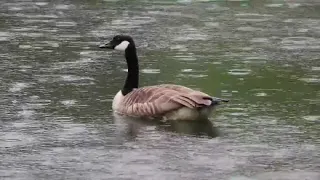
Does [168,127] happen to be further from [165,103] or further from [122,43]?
[122,43]

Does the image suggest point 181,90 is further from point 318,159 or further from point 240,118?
point 318,159

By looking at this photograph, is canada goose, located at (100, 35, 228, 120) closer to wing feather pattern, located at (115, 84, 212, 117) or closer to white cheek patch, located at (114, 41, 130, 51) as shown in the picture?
wing feather pattern, located at (115, 84, 212, 117)

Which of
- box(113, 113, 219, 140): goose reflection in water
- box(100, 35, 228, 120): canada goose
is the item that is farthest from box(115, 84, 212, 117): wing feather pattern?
box(113, 113, 219, 140): goose reflection in water

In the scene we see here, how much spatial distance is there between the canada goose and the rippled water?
5.0 inches

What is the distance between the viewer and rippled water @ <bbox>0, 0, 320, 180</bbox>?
26.0ft

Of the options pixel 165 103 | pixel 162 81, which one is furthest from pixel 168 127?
pixel 162 81

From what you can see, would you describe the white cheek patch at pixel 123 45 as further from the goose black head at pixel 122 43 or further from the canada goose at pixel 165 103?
the canada goose at pixel 165 103

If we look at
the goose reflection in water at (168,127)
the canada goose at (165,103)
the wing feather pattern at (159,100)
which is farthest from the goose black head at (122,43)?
the goose reflection in water at (168,127)

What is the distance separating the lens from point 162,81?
38.7 feet

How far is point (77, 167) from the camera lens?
778cm

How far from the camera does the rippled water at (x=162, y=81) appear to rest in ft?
26.0

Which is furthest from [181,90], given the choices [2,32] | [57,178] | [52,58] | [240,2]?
[240,2]

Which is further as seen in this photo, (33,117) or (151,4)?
(151,4)

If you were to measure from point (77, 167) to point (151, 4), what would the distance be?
505 inches
